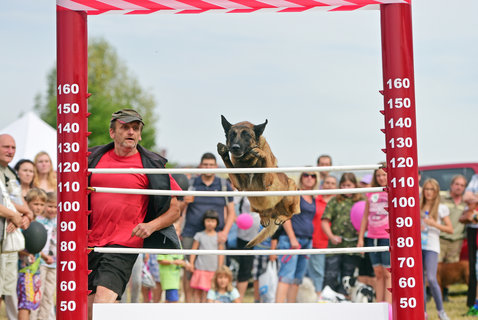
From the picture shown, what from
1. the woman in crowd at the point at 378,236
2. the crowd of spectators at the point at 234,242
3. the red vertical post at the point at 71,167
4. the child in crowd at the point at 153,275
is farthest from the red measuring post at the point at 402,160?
the child in crowd at the point at 153,275

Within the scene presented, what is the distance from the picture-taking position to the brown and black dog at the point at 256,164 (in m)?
3.96

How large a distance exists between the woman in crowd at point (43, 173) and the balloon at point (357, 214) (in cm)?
337

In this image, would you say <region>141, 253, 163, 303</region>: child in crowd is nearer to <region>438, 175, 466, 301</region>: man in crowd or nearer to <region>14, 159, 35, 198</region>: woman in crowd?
<region>14, 159, 35, 198</region>: woman in crowd

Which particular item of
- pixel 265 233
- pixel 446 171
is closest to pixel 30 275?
pixel 265 233

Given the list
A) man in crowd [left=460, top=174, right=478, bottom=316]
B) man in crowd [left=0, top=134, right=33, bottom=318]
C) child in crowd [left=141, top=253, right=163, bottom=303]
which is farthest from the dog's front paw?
man in crowd [left=460, top=174, right=478, bottom=316]

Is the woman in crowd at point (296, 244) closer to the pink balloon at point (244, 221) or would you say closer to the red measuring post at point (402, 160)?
the pink balloon at point (244, 221)

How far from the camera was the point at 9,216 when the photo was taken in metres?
6.31

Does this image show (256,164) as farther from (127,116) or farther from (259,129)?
(127,116)

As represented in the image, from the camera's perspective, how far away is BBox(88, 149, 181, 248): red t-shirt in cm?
444

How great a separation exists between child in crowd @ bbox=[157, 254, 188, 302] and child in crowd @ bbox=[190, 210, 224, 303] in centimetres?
24

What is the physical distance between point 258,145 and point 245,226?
3.07 m

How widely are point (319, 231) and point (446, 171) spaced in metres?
Result: 3.07

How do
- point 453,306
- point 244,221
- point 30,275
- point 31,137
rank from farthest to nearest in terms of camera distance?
point 31,137
point 453,306
point 30,275
point 244,221

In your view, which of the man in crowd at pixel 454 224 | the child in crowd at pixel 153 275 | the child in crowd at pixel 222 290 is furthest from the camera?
the man in crowd at pixel 454 224
